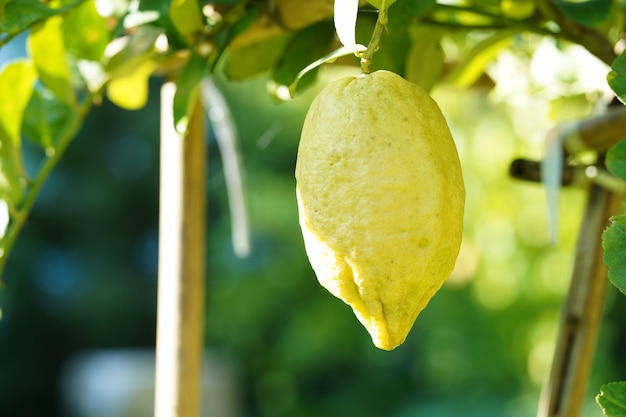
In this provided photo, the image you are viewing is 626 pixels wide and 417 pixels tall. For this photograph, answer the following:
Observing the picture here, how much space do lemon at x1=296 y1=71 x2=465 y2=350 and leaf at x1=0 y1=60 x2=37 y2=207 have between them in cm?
23

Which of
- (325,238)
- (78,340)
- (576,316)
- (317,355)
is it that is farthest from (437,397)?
(325,238)

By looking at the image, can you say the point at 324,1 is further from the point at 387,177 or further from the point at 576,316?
the point at 576,316

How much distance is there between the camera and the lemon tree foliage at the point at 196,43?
37cm

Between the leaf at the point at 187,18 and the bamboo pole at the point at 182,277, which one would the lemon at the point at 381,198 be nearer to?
the leaf at the point at 187,18

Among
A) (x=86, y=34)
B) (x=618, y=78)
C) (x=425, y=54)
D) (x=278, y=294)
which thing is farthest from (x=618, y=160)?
(x=278, y=294)

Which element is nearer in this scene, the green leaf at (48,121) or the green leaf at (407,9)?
the green leaf at (407,9)

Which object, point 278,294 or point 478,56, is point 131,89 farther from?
point 278,294

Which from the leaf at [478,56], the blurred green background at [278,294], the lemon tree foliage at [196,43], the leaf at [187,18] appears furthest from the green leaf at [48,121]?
the blurred green background at [278,294]

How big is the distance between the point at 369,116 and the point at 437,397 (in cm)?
320

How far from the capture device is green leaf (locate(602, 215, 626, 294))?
0.85 ft

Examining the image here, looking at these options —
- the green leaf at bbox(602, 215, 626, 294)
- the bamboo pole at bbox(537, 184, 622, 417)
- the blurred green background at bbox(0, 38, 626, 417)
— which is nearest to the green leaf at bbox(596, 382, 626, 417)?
the green leaf at bbox(602, 215, 626, 294)

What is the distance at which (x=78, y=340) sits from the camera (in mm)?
3961

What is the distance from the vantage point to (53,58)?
448 mm

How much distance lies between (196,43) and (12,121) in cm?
12
